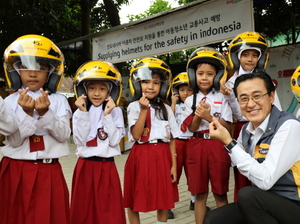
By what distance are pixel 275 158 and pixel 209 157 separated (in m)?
1.21

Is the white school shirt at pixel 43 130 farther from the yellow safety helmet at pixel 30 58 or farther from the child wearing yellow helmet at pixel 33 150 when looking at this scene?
the yellow safety helmet at pixel 30 58

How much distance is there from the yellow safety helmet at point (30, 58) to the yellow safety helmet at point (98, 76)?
373 millimetres

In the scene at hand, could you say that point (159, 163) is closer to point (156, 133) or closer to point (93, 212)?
point (156, 133)

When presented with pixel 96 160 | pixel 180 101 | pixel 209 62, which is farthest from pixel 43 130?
pixel 180 101

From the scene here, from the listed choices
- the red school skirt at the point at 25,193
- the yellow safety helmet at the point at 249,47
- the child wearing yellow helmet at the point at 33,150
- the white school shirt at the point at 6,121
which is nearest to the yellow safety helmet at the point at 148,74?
the yellow safety helmet at the point at 249,47

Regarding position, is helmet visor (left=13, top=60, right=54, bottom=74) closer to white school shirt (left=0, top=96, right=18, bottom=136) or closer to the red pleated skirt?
white school shirt (left=0, top=96, right=18, bottom=136)

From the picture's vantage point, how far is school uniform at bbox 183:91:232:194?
10.9ft

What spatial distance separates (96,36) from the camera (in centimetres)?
848

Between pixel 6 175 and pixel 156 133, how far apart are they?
5.01 feet

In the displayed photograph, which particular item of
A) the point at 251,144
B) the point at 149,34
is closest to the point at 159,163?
the point at 251,144

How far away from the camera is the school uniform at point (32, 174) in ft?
8.25

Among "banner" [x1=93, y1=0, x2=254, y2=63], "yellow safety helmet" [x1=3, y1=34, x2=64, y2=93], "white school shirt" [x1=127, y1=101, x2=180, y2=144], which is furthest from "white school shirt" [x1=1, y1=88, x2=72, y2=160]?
"banner" [x1=93, y1=0, x2=254, y2=63]

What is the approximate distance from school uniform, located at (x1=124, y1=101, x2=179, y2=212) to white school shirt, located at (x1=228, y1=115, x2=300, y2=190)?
116 cm

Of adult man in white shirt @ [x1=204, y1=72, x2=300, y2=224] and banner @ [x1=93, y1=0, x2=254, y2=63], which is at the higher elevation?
banner @ [x1=93, y1=0, x2=254, y2=63]
